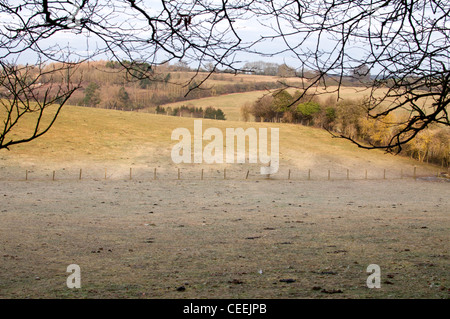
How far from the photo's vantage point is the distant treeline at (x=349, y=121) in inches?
1944

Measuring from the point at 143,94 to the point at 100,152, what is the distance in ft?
142

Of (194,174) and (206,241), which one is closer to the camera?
(206,241)

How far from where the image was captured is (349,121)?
60812mm

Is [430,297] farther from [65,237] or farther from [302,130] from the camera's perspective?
[302,130]

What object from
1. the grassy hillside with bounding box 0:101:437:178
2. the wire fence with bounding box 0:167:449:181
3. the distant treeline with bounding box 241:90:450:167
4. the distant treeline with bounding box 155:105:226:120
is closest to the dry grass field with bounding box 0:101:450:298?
the wire fence with bounding box 0:167:449:181

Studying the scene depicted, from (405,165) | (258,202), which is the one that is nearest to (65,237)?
(258,202)

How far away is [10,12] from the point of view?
4996mm

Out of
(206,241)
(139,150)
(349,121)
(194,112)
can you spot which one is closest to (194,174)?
(139,150)

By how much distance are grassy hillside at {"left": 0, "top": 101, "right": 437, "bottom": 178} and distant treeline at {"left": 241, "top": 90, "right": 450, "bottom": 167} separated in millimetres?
1937

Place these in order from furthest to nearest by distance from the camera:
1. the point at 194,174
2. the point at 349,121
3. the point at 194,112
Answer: the point at 194,112 < the point at 349,121 < the point at 194,174

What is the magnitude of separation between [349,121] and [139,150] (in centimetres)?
2986

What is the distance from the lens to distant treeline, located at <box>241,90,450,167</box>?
4938 cm

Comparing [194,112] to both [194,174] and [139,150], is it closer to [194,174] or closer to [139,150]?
[139,150]
